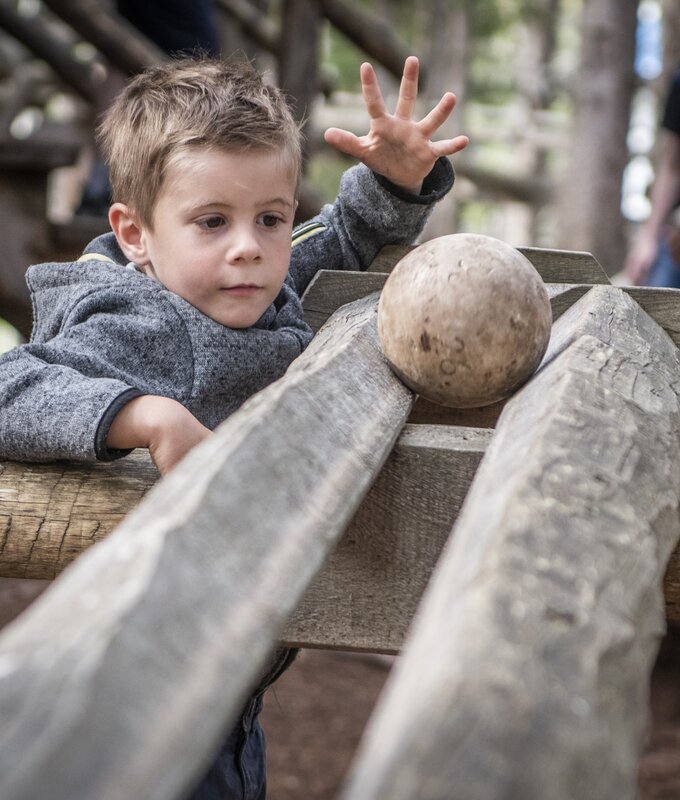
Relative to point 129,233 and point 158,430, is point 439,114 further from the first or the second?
point 158,430

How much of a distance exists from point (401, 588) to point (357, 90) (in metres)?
19.2

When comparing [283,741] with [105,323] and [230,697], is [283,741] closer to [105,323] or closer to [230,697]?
[105,323]

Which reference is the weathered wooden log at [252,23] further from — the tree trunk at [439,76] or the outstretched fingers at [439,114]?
the tree trunk at [439,76]

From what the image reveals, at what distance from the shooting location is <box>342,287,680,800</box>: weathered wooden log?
2.14 feet

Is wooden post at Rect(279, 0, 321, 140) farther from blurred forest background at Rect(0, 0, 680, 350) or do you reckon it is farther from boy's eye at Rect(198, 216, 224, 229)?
boy's eye at Rect(198, 216, 224, 229)

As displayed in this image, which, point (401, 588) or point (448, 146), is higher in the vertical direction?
point (448, 146)

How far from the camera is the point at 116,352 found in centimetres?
186

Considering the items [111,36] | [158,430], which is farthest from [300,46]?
[158,430]

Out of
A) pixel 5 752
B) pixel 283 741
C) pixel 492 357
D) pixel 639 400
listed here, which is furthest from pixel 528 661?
pixel 283 741

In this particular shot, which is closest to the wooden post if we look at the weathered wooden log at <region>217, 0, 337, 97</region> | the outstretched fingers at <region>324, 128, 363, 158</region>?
the weathered wooden log at <region>217, 0, 337, 97</region>

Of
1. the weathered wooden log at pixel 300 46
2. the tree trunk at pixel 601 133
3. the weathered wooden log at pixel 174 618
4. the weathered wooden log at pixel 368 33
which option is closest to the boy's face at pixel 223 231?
the weathered wooden log at pixel 174 618

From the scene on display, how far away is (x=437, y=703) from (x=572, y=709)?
10cm

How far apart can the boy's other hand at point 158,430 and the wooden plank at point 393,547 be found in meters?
0.27

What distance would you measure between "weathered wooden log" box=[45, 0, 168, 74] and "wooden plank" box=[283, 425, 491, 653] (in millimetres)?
3602
